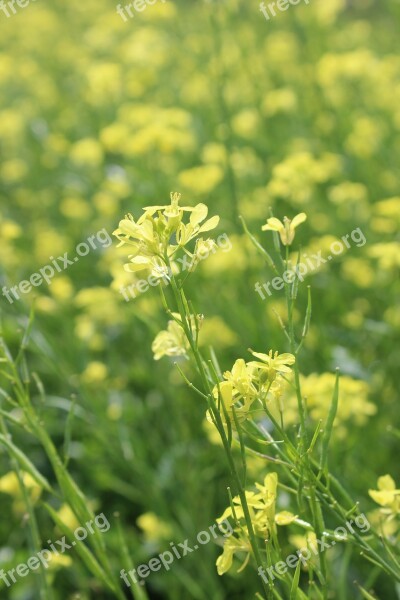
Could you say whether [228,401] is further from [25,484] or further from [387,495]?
[25,484]

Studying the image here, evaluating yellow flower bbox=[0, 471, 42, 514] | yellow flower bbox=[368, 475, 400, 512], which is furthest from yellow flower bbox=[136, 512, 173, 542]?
yellow flower bbox=[368, 475, 400, 512]

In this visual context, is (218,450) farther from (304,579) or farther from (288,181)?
(288,181)

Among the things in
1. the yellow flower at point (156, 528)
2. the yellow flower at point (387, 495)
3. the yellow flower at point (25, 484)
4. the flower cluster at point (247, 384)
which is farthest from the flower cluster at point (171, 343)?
the yellow flower at point (156, 528)

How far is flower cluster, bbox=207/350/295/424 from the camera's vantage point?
0.98 metres

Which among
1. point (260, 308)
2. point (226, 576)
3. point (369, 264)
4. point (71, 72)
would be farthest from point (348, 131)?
point (71, 72)

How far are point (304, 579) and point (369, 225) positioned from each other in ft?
4.75

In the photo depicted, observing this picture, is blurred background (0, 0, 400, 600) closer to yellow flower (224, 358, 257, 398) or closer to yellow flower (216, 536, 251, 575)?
yellow flower (224, 358, 257, 398)

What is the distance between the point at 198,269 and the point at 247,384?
1.50 metres

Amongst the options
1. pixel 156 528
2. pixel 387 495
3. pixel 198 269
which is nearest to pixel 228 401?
pixel 387 495

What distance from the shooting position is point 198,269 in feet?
8.13

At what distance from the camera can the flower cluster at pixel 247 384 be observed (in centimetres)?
98

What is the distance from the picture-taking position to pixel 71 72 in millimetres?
5691

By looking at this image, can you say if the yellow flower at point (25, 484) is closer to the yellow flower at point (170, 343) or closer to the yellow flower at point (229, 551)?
the yellow flower at point (170, 343)

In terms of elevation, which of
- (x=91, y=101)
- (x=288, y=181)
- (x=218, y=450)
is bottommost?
(x=218, y=450)
